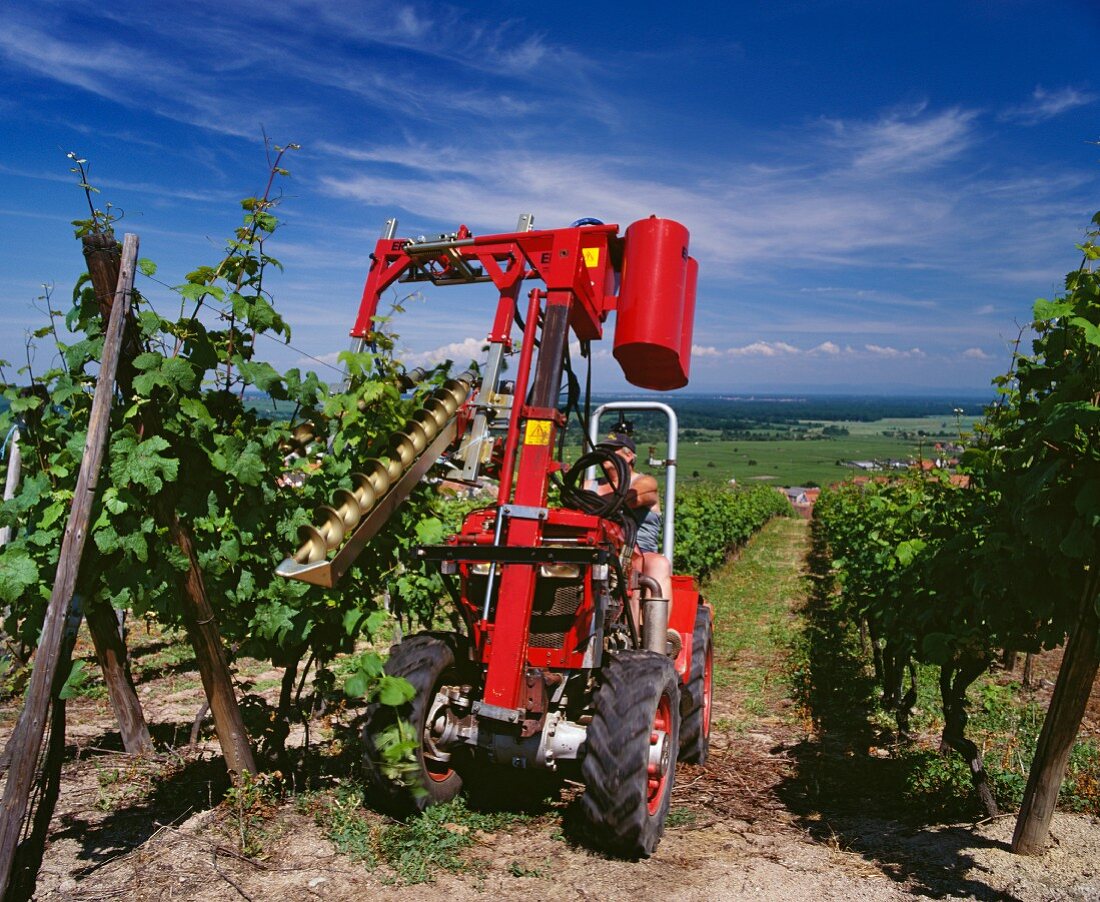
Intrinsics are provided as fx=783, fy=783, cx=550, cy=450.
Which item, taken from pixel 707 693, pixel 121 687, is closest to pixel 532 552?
pixel 121 687

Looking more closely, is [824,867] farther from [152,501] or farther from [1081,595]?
[152,501]

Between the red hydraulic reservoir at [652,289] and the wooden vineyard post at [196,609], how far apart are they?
2.33 m

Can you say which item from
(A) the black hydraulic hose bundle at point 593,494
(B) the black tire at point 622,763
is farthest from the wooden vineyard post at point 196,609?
(A) the black hydraulic hose bundle at point 593,494

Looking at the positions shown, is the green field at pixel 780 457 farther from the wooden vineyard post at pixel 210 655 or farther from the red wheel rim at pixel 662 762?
the wooden vineyard post at pixel 210 655

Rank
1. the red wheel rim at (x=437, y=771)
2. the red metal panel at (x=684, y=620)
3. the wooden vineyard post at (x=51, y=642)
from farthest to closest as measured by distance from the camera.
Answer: the red metal panel at (x=684, y=620)
the red wheel rim at (x=437, y=771)
the wooden vineyard post at (x=51, y=642)

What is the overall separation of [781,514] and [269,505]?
37.1m

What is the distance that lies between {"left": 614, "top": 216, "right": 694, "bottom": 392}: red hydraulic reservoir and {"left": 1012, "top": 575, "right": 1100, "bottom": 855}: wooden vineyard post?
2279mm

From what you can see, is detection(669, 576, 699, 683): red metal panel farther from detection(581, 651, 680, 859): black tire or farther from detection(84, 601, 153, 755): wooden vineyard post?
detection(84, 601, 153, 755): wooden vineyard post

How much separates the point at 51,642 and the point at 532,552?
6.24 ft

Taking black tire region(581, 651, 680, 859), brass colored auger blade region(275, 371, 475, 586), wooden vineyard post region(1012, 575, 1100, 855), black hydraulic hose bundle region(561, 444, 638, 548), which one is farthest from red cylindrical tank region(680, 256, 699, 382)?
wooden vineyard post region(1012, 575, 1100, 855)

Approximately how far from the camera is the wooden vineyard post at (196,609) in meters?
3.08

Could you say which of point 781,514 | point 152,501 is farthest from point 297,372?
point 781,514

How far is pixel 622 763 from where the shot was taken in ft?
11.4

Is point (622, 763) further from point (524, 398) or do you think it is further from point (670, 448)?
point (670, 448)
